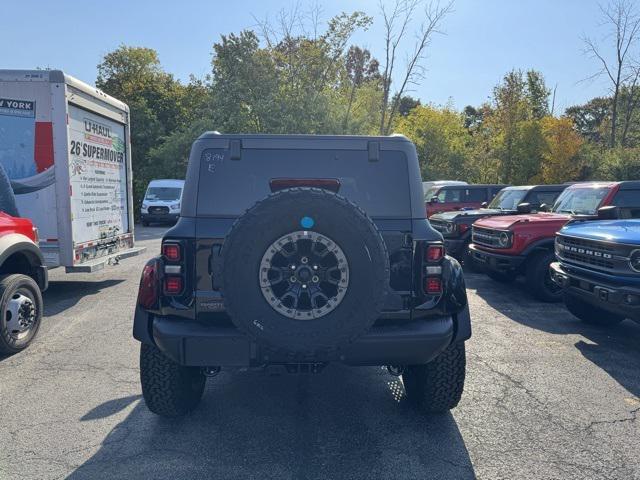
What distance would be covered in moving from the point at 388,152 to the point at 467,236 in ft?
24.5

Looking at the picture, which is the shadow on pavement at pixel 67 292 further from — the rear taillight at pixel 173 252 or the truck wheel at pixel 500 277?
the truck wheel at pixel 500 277

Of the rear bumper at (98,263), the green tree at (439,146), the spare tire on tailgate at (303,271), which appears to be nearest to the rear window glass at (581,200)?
the spare tire on tailgate at (303,271)

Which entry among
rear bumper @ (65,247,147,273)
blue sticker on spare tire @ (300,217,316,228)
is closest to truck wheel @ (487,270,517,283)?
rear bumper @ (65,247,147,273)

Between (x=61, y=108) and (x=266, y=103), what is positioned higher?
(x=266, y=103)

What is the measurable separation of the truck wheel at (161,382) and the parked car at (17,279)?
2363 mm

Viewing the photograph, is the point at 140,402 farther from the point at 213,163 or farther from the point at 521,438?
the point at 521,438

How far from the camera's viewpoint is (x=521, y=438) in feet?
11.5

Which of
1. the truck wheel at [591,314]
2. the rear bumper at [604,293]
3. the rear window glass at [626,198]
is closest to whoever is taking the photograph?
the rear bumper at [604,293]

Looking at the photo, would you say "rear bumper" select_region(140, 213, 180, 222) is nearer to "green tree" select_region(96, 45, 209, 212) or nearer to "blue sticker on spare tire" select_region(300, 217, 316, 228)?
"green tree" select_region(96, 45, 209, 212)

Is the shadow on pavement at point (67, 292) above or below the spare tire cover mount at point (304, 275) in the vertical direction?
below

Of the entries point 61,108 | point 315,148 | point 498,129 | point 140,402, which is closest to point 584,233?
point 315,148

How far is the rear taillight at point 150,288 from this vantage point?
10.9 feet

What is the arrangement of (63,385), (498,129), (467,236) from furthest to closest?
(498,129)
(467,236)
(63,385)

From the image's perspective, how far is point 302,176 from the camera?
11.9ft
